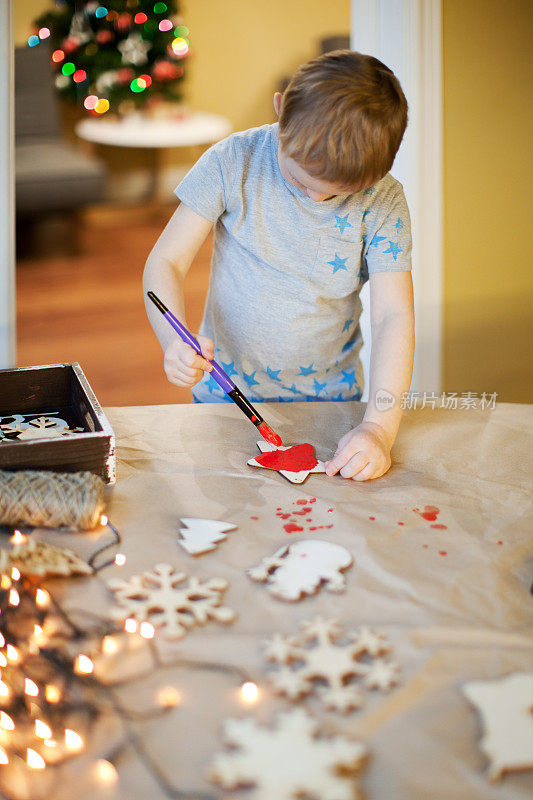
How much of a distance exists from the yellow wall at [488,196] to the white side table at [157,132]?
7.35 ft

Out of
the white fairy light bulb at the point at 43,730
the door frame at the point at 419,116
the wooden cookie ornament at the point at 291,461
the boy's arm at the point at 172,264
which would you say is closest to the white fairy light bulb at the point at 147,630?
the white fairy light bulb at the point at 43,730

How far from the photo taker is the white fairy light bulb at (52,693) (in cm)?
53

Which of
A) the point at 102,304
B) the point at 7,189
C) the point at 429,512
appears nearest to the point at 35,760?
the point at 429,512

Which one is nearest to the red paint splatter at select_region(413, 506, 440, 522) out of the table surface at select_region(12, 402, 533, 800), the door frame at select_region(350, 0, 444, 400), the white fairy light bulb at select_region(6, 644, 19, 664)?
the table surface at select_region(12, 402, 533, 800)

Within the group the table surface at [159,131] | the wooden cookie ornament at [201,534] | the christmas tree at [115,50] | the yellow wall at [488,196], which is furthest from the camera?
the table surface at [159,131]

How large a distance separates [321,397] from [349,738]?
0.81 m

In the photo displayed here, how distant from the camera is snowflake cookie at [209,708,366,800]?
452 mm

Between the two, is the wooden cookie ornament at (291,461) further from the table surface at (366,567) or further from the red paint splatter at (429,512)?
the red paint splatter at (429,512)

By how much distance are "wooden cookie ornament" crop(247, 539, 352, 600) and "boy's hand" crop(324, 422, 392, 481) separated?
18 cm

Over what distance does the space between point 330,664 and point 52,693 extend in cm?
20

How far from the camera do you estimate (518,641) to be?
1.97ft

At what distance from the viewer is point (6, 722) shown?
513mm

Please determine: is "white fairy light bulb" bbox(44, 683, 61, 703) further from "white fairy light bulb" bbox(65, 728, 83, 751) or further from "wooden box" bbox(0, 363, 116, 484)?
"wooden box" bbox(0, 363, 116, 484)

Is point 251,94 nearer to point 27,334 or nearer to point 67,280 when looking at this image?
point 67,280
